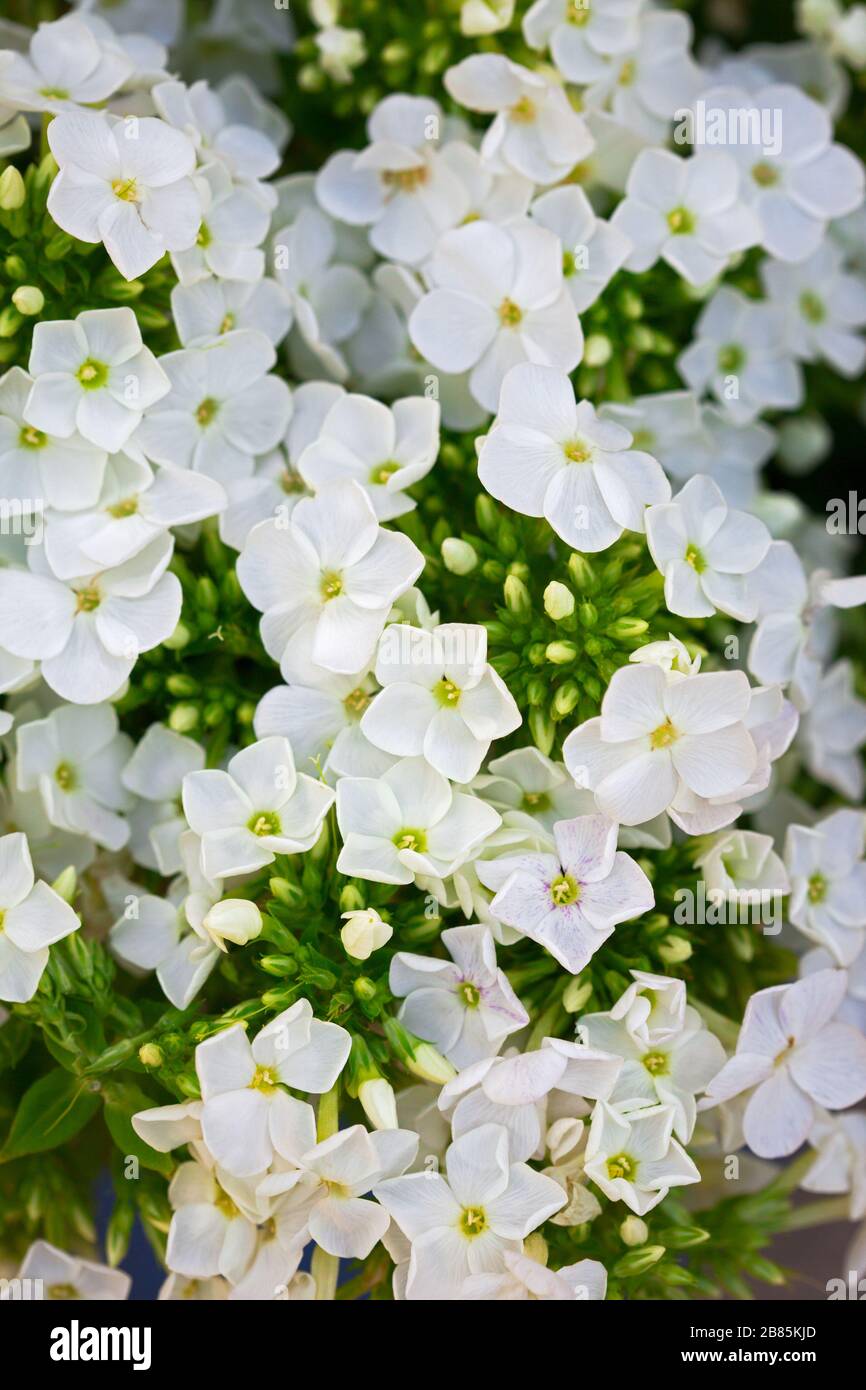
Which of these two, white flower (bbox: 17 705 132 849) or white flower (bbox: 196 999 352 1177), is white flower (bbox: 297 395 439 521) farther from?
white flower (bbox: 196 999 352 1177)

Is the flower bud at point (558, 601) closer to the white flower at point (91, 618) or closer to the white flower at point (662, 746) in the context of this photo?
the white flower at point (662, 746)

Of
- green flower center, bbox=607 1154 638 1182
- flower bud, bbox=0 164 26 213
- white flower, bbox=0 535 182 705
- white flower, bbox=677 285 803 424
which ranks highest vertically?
flower bud, bbox=0 164 26 213

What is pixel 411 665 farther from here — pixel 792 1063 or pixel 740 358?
pixel 740 358

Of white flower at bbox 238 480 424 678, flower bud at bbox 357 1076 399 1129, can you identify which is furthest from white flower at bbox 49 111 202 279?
flower bud at bbox 357 1076 399 1129

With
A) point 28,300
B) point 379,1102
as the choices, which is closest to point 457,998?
point 379,1102

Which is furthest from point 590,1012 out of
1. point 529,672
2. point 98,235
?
point 98,235

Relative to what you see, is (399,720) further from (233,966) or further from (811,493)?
(811,493)

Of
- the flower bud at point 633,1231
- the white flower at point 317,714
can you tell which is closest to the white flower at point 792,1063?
the flower bud at point 633,1231
